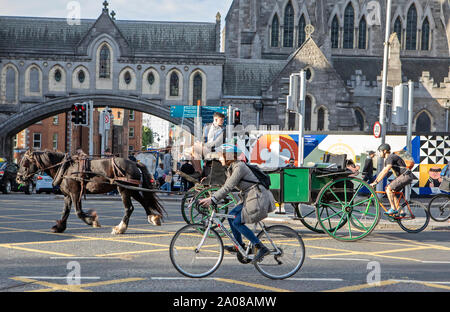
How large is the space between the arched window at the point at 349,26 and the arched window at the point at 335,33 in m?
0.77

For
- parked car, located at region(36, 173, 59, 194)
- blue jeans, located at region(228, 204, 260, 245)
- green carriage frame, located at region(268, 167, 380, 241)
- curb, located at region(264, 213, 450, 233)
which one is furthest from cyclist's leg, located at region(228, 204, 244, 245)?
parked car, located at region(36, 173, 59, 194)

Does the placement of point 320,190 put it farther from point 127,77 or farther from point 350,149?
point 127,77

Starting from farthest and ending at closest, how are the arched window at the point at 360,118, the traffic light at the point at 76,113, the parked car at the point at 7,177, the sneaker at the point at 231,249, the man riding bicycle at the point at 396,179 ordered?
the arched window at the point at 360,118 → the parked car at the point at 7,177 → the traffic light at the point at 76,113 → the man riding bicycle at the point at 396,179 → the sneaker at the point at 231,249

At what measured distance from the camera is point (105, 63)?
38.6 metres

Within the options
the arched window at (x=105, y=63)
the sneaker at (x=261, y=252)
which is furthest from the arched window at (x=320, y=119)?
the sneaker at (x=261, y=252)

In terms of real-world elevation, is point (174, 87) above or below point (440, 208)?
above

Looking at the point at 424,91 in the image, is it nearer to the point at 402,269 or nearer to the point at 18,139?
the point at 402,269

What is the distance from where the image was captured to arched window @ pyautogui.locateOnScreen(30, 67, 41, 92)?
37.9 metres

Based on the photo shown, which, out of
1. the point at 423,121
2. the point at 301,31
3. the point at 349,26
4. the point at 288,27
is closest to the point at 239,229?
the point at 423,121

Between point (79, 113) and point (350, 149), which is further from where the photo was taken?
point (79, 113)

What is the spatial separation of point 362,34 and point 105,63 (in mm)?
23731

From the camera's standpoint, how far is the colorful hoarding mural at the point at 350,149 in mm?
20938

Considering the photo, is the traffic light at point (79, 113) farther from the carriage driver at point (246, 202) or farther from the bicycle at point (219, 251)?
the bicycle at point (219, 251)

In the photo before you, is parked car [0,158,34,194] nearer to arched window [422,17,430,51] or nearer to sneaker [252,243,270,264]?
sneaker [252,243,270,264]
